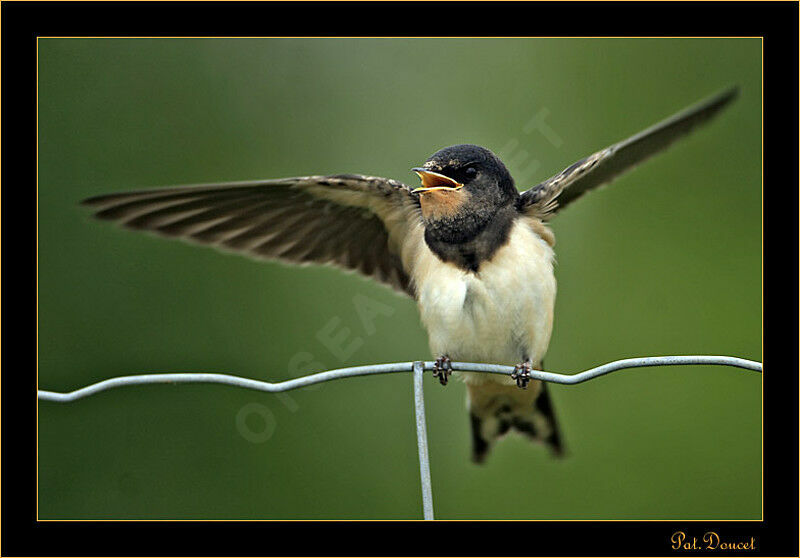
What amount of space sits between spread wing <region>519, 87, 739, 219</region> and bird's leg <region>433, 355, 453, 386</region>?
1.65ft

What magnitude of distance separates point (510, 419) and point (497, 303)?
0.74 m

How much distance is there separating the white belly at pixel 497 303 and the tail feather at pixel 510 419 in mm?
444

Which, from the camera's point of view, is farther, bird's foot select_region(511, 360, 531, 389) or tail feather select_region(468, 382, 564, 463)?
tail feather select_region(468, 382, 564, 463)

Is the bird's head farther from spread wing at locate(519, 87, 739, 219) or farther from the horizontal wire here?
the horizontal wire

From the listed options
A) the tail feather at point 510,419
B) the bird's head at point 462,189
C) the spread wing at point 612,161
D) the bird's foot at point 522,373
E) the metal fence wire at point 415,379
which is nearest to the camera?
the metal fence wire at point 415,379

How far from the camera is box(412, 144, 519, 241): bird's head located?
2.52 metres

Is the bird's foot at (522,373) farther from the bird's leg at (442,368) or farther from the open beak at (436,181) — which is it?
the open beak at (436,181)

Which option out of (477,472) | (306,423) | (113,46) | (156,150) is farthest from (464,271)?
(113,46)

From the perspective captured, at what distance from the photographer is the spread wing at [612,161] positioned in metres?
2.23

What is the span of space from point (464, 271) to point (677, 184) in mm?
1888

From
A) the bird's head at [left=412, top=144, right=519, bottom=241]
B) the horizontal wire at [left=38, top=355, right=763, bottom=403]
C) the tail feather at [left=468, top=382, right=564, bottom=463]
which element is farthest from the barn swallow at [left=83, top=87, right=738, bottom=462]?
the horizontal wire at [left=38, top=355, right=763, bottom=403]

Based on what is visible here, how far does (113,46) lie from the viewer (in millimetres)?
4473

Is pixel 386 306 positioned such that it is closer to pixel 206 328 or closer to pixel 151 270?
pixel 206 328

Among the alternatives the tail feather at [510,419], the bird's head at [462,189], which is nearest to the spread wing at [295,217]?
the bird's head at [462,189]
